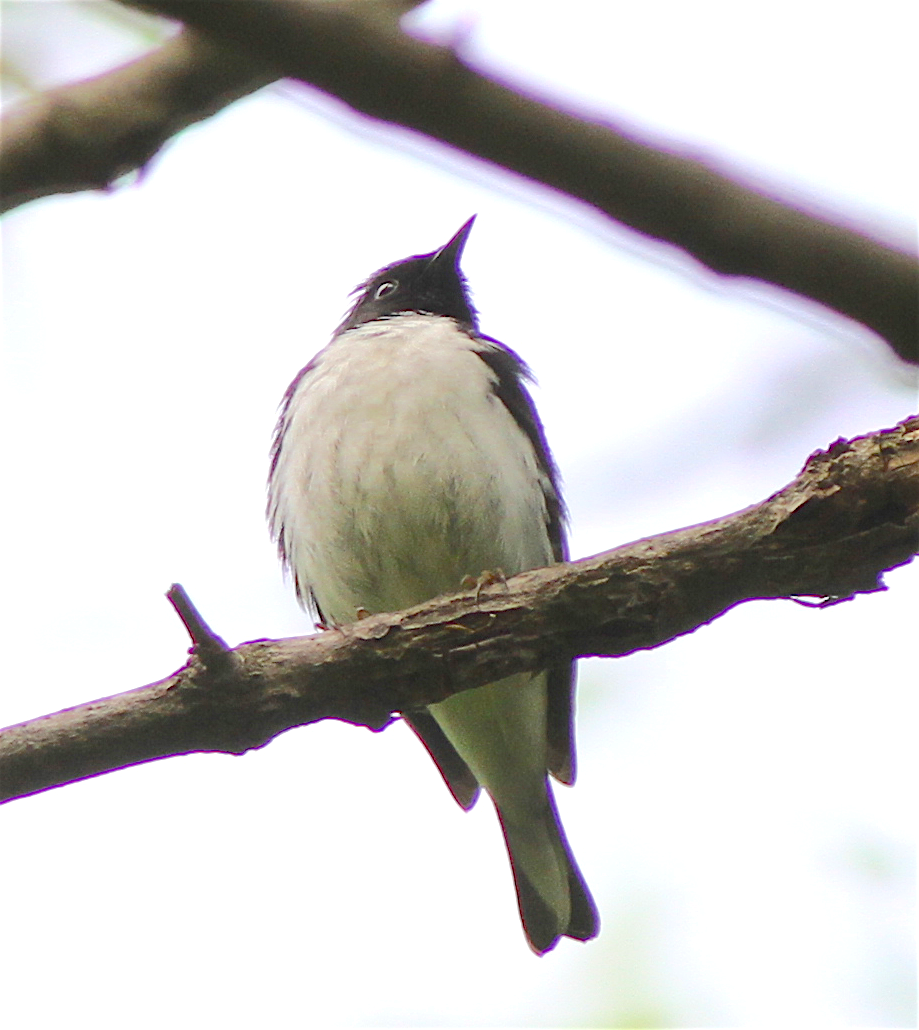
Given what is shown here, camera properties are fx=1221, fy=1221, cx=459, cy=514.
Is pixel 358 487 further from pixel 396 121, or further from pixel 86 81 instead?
pixel 396 121

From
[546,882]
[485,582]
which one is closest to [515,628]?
[485,582]

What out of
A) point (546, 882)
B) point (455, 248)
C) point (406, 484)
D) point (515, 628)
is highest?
point (455, 248)

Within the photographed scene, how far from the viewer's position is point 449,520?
5.14 metres

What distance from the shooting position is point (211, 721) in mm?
3439

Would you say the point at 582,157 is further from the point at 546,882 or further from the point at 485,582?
the point at 546,882

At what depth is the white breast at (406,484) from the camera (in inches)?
203

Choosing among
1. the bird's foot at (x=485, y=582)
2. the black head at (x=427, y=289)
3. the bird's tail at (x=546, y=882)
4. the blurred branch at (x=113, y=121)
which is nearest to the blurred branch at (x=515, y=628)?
the bird's foot at (x=485, y=582)

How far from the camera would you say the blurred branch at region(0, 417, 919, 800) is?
335cm

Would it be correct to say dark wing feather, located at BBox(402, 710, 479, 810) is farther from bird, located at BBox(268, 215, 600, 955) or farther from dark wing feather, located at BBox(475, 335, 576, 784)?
dark wing feather, located at BBox(475, 335, 576, 784)

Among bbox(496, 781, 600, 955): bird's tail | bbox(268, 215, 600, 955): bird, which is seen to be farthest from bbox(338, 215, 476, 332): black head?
bbox(496, 781, 600, 955): bird's tail

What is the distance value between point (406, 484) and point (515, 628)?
161 cm

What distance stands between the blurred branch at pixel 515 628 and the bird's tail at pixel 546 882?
6.90ft

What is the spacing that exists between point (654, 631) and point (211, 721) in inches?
51.1

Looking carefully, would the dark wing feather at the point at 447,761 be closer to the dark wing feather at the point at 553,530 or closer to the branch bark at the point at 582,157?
the dark wing feather at the point at 553,530
